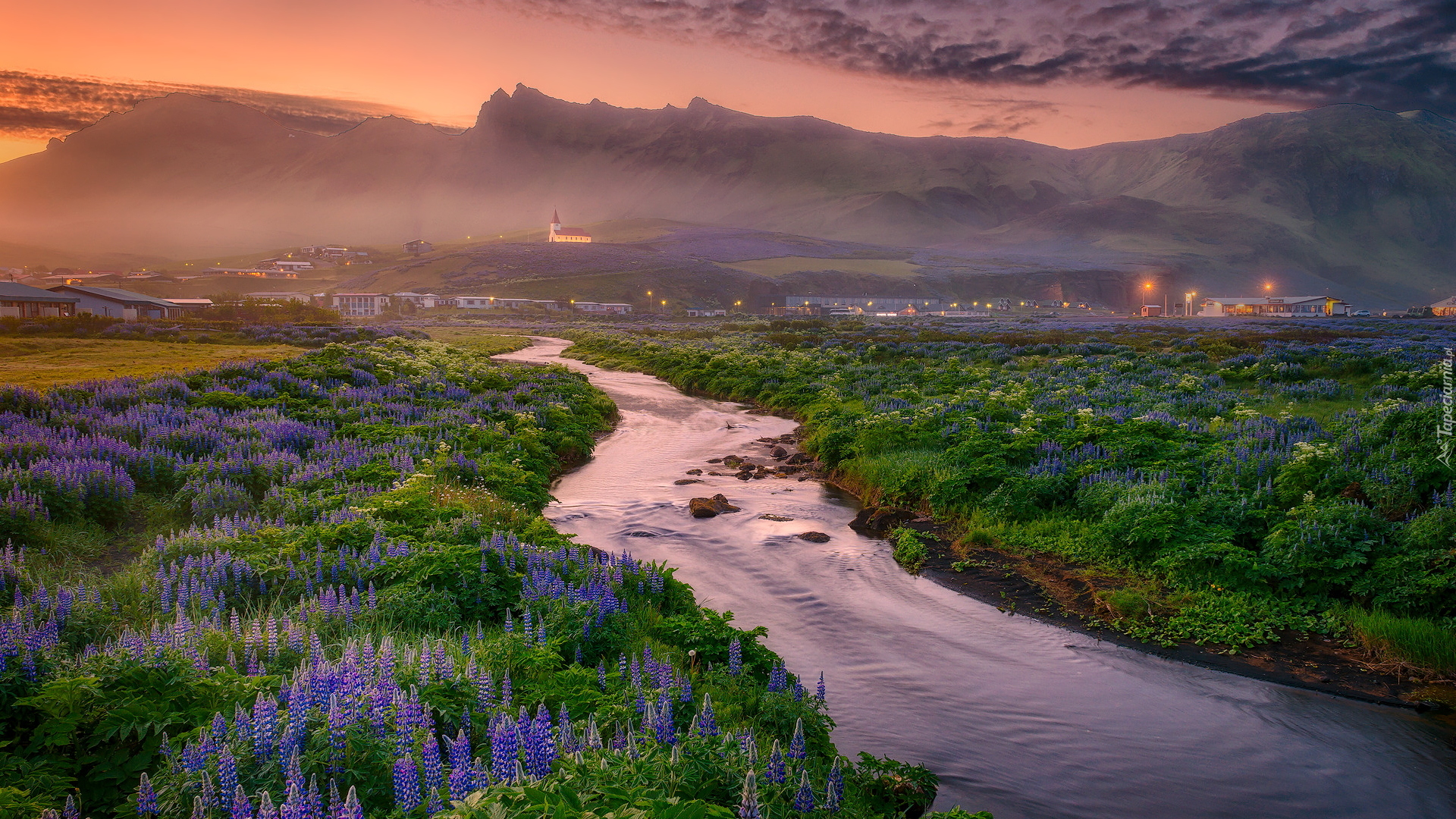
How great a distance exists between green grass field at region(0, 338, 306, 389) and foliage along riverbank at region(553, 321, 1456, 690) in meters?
25.6

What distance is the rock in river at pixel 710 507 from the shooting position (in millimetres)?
18312

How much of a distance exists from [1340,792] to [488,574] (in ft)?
33.0

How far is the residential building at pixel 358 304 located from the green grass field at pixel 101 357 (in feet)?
365

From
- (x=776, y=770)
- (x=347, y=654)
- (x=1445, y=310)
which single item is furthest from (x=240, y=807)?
(x=1445, y=310)

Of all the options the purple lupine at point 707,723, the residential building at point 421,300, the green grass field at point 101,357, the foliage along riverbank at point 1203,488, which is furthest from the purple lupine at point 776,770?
the residential building at point 421,300

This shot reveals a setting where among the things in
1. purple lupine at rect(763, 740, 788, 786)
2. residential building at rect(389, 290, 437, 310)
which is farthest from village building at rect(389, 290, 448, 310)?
purple lupine at rect(763, 740, 788, 786)

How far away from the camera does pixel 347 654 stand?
598 cm

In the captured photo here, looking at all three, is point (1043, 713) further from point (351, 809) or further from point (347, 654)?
point (351, 809)

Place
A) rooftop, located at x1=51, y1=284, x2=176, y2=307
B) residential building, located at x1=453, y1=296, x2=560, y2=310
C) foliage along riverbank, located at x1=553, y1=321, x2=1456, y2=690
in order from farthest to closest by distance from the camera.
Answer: residential building, located at x1=453, y1=296, x2=560, y2=310
rooftop, located at x1=51, y1=284, x2=176, y2=307
foliage along riverbank, located at x1=553, y1=321, x2=1456, y2=690

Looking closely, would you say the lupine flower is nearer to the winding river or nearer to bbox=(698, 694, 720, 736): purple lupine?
bbox=(698, 694, 720, 736): purple lupine

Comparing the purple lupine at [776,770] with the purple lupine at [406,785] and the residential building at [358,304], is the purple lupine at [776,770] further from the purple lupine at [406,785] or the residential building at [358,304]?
the residential building at [358,304]

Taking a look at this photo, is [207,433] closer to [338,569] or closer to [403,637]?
[338,569]

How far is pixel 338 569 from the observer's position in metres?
9.49

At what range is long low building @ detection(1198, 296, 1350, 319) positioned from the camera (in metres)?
149
